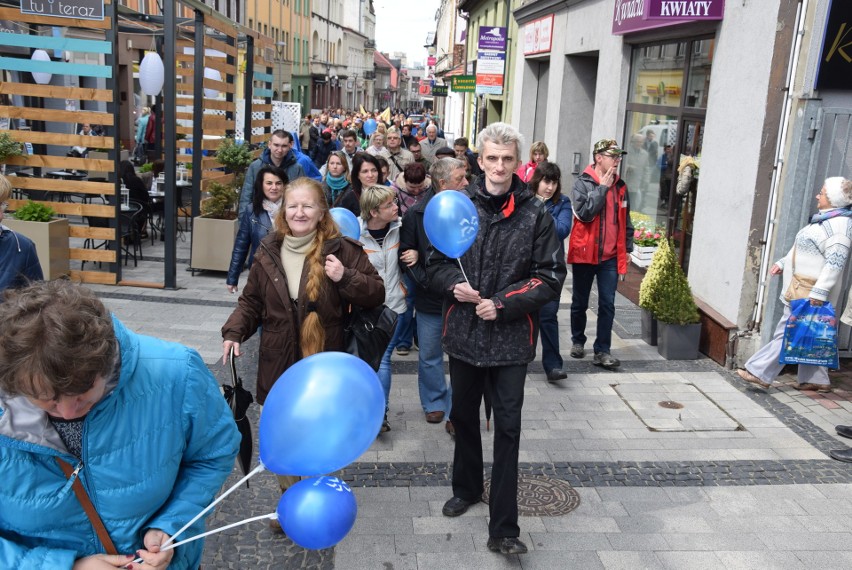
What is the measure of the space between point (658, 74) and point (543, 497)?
7504 mm

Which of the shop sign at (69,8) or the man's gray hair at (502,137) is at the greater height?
the shop sign at (69,8)

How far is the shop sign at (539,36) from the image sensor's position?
53.3 ft

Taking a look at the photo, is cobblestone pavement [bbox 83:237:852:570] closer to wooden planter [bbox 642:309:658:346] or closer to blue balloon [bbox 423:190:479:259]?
wooden planter [bbox 642:309:658:346]

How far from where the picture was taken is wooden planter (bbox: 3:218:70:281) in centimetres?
909

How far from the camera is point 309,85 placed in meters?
67.9

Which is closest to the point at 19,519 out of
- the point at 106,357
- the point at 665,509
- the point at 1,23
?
the point at 106,357

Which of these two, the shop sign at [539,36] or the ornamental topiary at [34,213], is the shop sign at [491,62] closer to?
the shop sign at [539,36]

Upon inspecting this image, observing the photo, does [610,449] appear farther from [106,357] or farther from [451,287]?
[106,357]

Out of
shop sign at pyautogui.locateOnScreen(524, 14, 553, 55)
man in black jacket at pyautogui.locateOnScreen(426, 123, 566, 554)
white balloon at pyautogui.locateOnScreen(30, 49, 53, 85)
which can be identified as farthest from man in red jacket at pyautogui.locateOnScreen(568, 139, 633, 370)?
shop sign at pyautogui.locateOnScreen(524, 14, 553, 55)

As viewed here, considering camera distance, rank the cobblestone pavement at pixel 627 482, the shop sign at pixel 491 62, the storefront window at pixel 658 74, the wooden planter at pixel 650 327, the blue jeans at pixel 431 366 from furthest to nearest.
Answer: the shop sign at pixel 491 62
the storefront window at pixel 658 74
the wooden planter at pixel 650 327
the blue jeans at pixel 431 366
the cobblestone pavement at pixel 627 482

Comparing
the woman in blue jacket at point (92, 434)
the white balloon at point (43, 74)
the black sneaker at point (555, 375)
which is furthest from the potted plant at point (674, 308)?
the white balloon at point (43, 74)

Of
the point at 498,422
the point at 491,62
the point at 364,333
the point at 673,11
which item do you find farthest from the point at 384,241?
the point at 491,62

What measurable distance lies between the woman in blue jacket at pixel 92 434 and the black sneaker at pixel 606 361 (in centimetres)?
542

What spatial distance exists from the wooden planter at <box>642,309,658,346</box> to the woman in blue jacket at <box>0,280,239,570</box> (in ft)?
20.8
